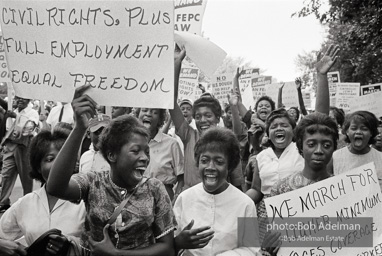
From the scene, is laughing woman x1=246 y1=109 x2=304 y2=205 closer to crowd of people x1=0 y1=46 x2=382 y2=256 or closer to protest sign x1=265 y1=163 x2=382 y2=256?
crowd of people x1=0 y1=46 x2=382 y2=256

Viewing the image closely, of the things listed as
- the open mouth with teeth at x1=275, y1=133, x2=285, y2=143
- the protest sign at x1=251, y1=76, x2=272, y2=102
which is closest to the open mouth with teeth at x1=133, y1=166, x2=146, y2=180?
the open mouth with teeth at x1=275, y1=133, x2=285, y2=143

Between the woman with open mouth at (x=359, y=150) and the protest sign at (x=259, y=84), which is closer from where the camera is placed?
the woman with open mouth at (x=359, y=150)

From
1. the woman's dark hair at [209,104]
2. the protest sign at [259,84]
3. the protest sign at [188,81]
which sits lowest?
the woman's dark hair at [209,104]

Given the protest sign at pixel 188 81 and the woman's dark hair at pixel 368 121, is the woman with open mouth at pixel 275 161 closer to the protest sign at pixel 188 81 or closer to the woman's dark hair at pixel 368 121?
the woman's dark hair at pixel 368 121

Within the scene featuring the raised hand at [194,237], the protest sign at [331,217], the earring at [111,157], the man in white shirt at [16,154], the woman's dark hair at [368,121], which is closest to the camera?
the raised hand at [194,237]

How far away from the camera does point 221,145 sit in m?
3.31

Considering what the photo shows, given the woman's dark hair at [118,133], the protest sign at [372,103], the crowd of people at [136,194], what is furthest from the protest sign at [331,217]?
the protest sign at [372,103]

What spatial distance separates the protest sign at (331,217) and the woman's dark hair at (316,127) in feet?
1.08

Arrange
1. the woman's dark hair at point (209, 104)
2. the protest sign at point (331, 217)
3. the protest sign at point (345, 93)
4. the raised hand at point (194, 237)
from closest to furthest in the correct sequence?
the raised hand at point (194, 237) < the protest sign at point (331, 217) < the woman's dark hair at point (209, 104) < the protest sign at point (345, 93)

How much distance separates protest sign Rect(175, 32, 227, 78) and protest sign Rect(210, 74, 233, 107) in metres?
5.32

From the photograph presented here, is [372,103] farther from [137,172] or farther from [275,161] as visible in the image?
[137,172]

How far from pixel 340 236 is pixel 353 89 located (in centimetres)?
742

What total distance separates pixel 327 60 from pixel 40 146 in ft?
8.20

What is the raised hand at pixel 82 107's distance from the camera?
103 inches
